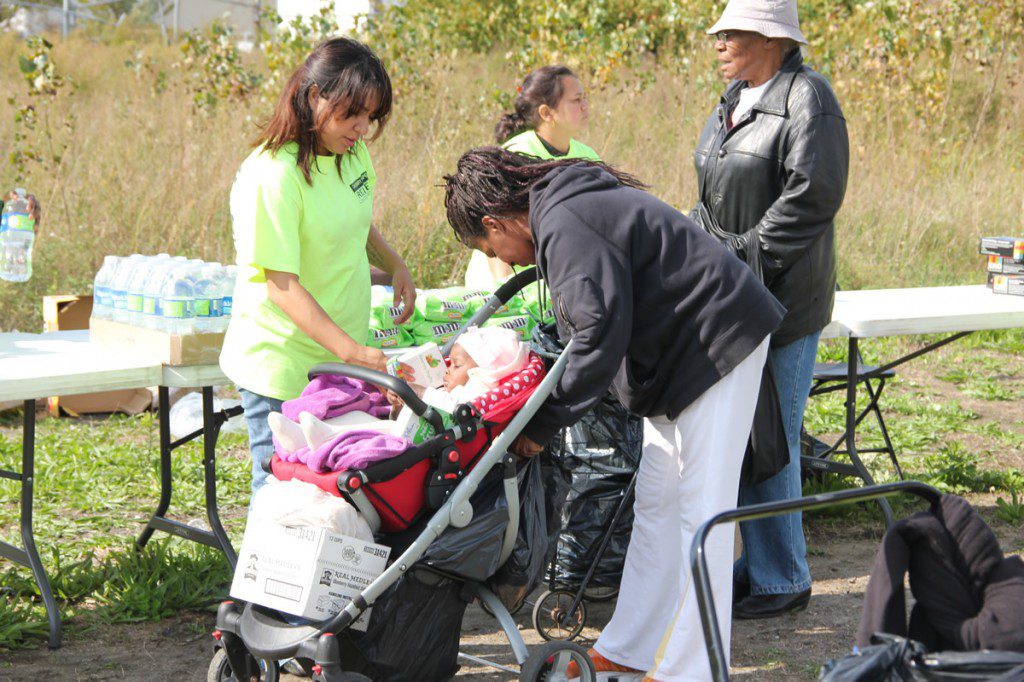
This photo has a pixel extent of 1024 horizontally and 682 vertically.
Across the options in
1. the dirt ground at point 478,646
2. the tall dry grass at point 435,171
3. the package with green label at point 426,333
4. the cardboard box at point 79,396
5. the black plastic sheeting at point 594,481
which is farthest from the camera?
the tall dry grass at point 435,171

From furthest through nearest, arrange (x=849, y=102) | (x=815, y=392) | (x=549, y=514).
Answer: (x=849, y=102) < (x=815, y=392) < (x=549, y=514)

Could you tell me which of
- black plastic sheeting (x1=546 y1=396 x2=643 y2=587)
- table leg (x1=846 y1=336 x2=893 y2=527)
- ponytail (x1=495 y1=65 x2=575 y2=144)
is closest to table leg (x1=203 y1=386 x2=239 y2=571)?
black plastic sheeting (x1=546 y1=396 x2=643 y2=587)

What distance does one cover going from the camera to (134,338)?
3971 mm

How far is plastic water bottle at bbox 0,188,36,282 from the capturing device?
445 centimetres

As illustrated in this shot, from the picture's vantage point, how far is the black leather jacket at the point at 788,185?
12.2 feet

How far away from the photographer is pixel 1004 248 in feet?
17.7

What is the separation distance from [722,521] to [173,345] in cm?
228

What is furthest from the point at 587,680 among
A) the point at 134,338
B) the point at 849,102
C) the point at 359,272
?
the point at 849,102

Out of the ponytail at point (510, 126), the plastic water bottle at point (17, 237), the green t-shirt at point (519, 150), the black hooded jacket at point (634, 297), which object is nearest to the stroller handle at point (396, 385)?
the black hooded jacket at point (634, 297)

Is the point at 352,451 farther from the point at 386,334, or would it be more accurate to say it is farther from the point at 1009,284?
the point at 1009,284

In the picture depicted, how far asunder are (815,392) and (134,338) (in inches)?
118

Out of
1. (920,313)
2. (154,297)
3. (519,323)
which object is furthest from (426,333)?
(920,313)

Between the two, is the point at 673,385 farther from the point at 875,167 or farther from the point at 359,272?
the point at 875,167

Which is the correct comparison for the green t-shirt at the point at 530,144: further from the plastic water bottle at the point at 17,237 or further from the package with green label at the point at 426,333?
the plastic water bottle at the point at 17,237
